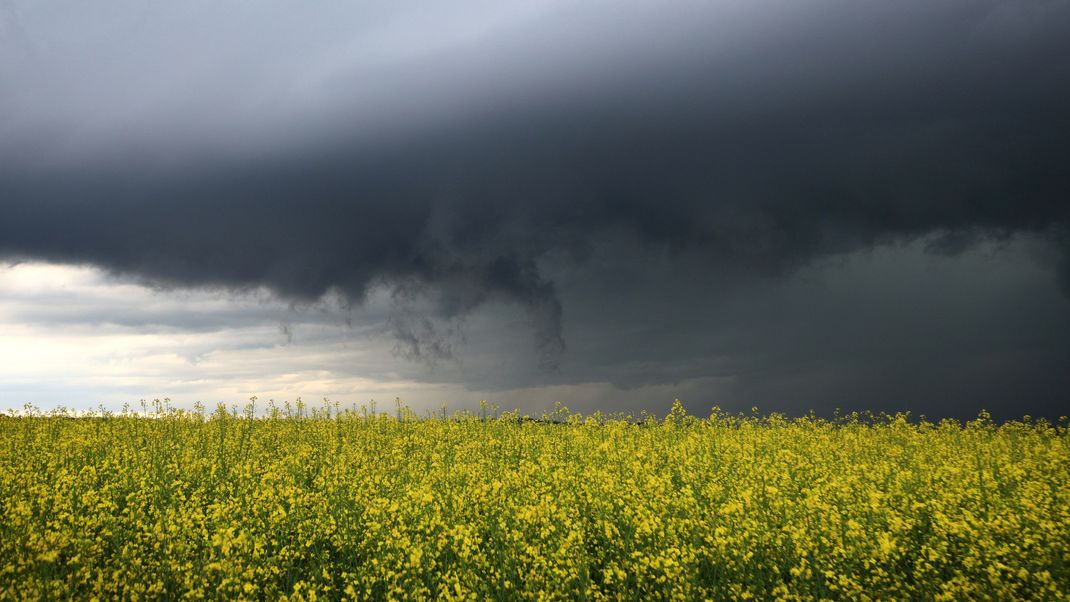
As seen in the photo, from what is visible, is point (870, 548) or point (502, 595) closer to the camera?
point (502, 595)

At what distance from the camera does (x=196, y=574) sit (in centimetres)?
865

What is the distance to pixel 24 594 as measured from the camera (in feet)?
24.8

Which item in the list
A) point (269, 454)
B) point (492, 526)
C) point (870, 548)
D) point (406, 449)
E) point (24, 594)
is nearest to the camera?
point (24, 594)

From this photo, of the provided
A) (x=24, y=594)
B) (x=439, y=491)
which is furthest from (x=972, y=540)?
(x=24, y=594)

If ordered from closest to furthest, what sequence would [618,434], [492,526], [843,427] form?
[492,526]
[618,434]
[843,427]

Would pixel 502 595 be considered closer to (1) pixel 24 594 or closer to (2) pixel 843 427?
(1) pixel 24 594

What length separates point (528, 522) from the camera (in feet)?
30.8

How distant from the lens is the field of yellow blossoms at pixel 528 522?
324 inches

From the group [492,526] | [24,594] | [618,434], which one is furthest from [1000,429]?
[24,594]

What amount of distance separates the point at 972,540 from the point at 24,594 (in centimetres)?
1241

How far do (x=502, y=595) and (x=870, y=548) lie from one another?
5.10 metres

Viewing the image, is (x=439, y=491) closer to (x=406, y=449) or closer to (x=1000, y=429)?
(x=406, y=449)

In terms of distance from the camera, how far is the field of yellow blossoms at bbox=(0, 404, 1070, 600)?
824cm

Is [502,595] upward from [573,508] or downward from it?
downward
